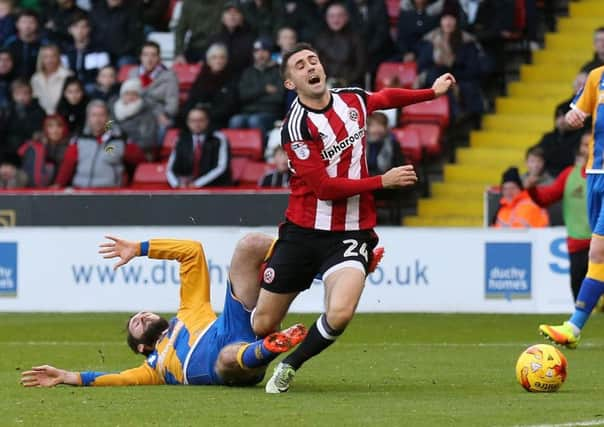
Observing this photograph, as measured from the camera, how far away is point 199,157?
19.3 m

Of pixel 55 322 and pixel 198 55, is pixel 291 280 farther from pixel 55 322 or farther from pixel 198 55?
pixel 198 55

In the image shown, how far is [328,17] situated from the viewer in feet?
68.0

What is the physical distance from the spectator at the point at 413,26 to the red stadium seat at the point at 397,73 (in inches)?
5.6

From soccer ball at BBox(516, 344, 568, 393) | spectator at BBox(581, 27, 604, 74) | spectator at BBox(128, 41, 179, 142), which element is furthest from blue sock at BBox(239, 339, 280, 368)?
spectator at BBox(128, 41, 179, 142)

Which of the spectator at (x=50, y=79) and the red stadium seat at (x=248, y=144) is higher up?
the spectator at (x=50, y=79)

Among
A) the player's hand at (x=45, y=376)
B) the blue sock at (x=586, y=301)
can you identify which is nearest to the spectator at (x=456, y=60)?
the blue sock at (x=586, y=301)

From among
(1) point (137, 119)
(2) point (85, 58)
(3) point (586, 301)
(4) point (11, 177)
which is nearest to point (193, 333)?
(3) point (586, 301)

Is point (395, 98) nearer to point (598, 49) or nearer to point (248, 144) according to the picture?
point (598, 49)

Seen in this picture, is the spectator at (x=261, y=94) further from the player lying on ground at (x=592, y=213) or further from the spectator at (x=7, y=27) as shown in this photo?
the player lying on ground at (x=592, y=213)

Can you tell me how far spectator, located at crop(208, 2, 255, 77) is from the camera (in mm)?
21078

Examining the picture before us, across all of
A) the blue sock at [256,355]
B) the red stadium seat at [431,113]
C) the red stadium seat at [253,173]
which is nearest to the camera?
the blue sock at [256,355]

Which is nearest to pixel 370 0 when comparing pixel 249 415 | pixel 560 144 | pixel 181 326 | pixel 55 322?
pixel 560 144

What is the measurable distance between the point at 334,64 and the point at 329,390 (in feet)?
36.5

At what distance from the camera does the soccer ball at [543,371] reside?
363 inches
